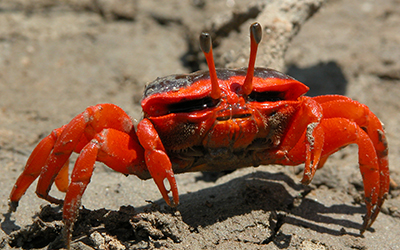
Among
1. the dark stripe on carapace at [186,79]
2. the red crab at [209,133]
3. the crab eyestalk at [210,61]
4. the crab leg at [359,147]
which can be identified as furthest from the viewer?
the crab leg at [359,147]

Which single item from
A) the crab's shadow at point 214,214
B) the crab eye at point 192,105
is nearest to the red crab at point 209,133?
the crab eye at point 192,105

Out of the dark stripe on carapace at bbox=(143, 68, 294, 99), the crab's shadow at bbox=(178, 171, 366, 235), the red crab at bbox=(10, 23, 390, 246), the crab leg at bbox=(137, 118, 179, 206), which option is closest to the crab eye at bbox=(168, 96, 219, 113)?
the red crab at bbox=(10, 23, 390, 246)

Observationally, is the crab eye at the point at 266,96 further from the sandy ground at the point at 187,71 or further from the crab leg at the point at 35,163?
the crab leg at the point at 35,163

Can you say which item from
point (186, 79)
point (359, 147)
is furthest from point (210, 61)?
point (359, 147)

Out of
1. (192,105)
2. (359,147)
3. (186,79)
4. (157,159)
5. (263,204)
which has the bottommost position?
(263,204)

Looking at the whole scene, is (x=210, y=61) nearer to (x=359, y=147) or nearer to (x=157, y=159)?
(x=157, y=159)

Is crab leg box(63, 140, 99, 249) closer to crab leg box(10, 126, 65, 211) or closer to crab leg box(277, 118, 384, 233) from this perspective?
crab leg box(10, 126, 65, 211)
